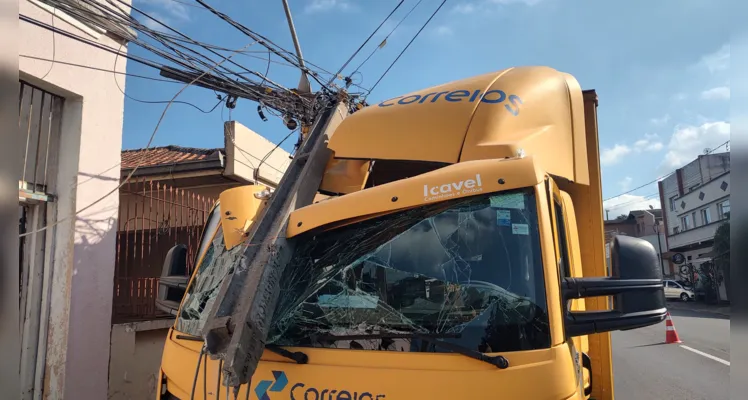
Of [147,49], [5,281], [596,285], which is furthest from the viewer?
[147,49]

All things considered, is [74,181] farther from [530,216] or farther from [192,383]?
[530,216]

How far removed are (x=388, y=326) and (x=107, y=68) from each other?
5.62 m

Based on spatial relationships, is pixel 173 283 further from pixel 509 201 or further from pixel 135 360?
pixel 135 360

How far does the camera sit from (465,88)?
3.07 metres

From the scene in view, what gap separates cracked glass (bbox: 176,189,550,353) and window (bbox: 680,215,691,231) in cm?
3655

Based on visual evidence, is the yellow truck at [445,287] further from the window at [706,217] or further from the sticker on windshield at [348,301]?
the window at [706,217]

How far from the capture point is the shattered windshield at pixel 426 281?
1.98 metres

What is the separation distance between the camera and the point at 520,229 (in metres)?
2.04

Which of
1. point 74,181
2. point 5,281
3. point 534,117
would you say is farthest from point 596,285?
point 74,181

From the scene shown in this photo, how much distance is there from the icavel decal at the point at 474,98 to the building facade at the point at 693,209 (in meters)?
28.7

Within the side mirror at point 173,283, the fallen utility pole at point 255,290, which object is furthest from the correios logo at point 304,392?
the side mirror at point 173,283

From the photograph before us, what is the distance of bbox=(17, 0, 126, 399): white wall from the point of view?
17.3 ft

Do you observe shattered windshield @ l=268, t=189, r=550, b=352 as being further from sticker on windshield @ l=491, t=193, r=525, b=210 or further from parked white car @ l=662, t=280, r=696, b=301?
parked white car @ l=662, t=280, r=696, b=301

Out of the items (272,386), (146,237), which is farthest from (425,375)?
(146,237)
